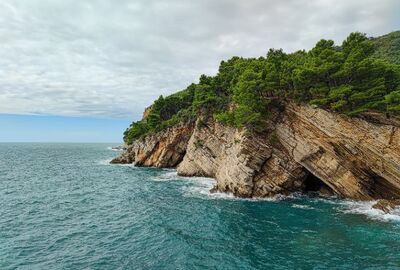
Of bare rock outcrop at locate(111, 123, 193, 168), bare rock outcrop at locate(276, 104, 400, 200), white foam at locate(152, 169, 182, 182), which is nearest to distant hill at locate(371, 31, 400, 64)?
bare rock outcrop at locate(276, 104, 400, 200)

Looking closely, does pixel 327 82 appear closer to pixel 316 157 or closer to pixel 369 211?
pixel 316 157

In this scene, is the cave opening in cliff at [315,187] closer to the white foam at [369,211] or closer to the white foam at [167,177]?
the white foam at [369,211]

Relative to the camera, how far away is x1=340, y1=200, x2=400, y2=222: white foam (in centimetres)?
3291

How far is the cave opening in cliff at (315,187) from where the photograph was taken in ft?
152

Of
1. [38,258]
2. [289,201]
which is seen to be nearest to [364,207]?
[289,201]

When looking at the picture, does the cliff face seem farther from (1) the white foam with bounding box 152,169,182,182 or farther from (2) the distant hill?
(2) the distant hill

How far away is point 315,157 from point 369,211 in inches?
386

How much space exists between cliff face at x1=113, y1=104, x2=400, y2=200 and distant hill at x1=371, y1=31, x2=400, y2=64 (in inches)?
1944

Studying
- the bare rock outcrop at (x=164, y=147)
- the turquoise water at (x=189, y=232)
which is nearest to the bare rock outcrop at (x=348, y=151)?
the turquoise water at (x=189, y=232)

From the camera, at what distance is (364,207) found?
3722 cm

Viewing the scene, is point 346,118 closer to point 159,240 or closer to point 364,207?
point 364,207

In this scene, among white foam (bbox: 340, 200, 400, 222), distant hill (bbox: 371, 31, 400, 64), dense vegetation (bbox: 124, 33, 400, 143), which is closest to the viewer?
white foam (bbox: 340, 200, 400, 222)

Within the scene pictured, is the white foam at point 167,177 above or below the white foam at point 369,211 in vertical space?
above

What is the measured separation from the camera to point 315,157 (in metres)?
42.6
